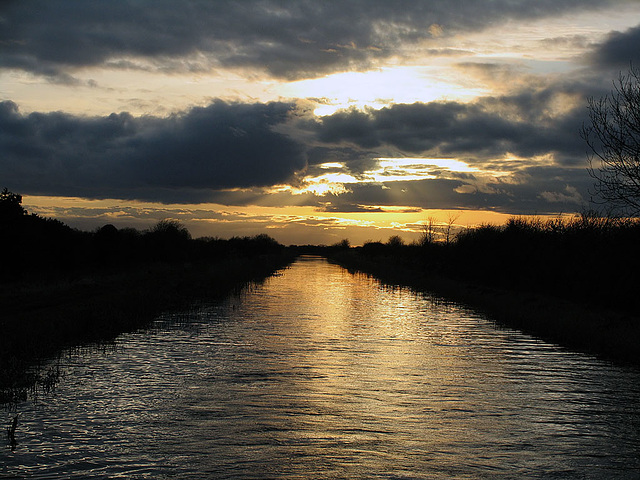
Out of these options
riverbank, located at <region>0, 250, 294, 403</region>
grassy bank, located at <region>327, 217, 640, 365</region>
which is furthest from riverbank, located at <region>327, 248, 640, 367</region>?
riverbank, located at <region>0, 250, 294, 403</region>

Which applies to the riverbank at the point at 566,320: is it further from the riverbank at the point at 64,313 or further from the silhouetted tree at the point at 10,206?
the silhouetted tree at the point at 10,206

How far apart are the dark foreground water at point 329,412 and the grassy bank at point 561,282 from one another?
2178mm

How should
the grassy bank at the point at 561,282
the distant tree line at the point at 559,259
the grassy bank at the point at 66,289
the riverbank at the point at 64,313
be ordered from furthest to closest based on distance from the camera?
the distant tree line at the point at 559,259, the grassy bank at the point at 561,282, the grassy bank at the point at 66,289, the riverbank at the point at 64,313

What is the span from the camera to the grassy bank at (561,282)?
20.6 metres

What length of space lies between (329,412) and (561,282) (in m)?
25.6

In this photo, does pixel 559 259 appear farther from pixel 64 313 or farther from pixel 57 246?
pixel 57 246

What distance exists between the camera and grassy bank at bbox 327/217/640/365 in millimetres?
20589

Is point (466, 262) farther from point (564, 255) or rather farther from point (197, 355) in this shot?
point (197, 355)

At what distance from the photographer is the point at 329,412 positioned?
36.2 ft

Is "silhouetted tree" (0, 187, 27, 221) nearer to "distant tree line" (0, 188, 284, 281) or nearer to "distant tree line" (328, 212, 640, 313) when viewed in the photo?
"distant tree line" (0, 188, 284, 281)

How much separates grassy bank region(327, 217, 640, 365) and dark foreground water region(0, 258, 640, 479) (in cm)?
218

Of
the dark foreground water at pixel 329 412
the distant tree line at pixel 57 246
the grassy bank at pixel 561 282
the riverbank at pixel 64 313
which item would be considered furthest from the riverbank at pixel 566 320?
the distant tree line at pixel 57 246

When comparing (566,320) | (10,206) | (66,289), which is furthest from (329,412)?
(10,206)

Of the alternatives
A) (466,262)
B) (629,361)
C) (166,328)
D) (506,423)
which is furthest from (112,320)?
(466,262)
